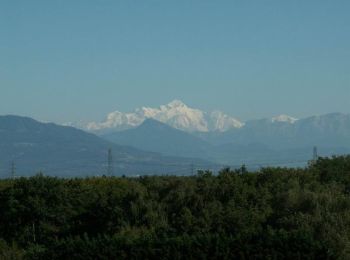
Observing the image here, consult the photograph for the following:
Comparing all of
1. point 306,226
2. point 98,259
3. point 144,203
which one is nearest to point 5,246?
point 144,203

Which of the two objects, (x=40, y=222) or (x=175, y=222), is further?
(x=40, y=222)

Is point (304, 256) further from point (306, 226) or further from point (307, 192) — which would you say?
point (307, 192)

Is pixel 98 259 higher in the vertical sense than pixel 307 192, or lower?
lower

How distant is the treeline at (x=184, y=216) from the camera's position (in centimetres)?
1390

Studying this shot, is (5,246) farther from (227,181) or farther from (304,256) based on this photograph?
(304,256)

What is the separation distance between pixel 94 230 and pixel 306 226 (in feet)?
19.6

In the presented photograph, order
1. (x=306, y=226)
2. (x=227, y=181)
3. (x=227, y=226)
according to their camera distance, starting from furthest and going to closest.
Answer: (x=227, y=181)
(x=227, y=226)
(x=306, y=226)

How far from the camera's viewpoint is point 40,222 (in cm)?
2030

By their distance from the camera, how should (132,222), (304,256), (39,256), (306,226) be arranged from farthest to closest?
(132,222) < (306,226) < (39,256) < (304,256)

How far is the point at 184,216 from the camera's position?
17297 mm

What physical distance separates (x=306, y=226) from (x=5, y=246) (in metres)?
7.40

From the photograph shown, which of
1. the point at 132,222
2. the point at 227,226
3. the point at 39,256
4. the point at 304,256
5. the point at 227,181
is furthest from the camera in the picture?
the point at 227,181

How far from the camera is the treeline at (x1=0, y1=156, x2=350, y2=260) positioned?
→ 13898mm

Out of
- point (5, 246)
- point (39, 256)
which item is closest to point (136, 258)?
point (39, 256)
